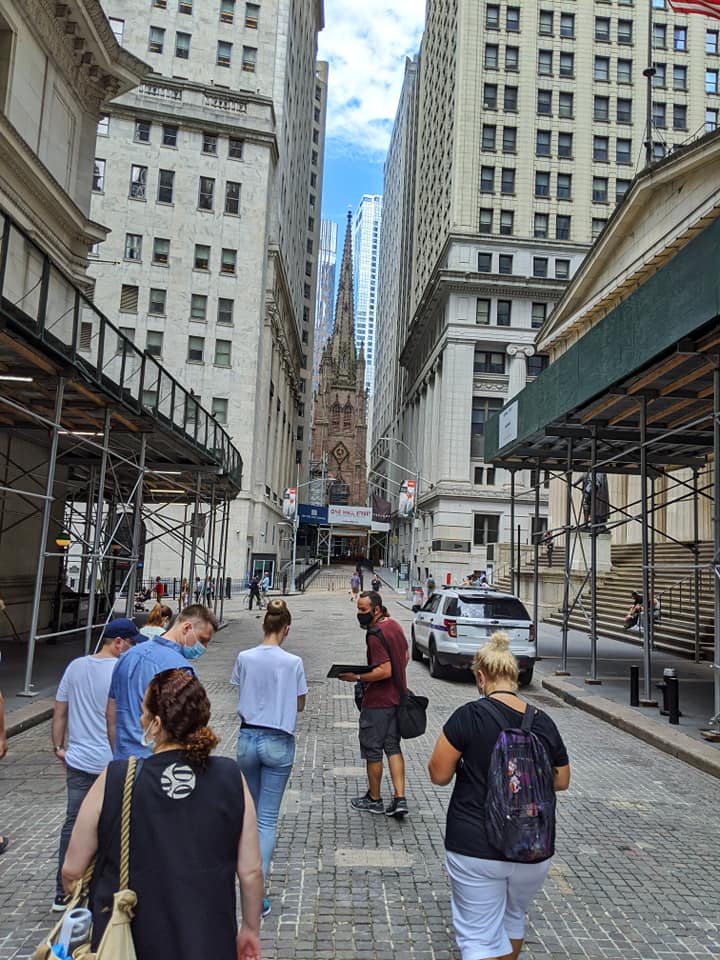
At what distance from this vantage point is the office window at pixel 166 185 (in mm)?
47969

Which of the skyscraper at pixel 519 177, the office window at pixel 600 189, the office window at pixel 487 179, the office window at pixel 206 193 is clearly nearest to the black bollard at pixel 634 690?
the skyscraper at pixel 519 177

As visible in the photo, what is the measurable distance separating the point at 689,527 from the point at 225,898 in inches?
1111

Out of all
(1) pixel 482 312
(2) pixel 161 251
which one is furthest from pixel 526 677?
(1) pixel 482 312

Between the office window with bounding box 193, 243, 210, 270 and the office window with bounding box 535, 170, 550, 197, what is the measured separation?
84.5 feet

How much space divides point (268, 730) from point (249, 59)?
5688cm

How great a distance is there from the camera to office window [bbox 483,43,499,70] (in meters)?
56.4

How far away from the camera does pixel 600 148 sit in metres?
56.1

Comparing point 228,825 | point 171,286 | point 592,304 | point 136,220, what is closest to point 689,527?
point 592,304

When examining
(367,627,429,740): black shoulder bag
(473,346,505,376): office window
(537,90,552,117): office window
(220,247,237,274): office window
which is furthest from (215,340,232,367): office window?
(367,627,429,740): black shoulder bag

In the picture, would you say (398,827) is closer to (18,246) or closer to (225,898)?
(225,898)

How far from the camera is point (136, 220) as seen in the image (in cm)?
4744

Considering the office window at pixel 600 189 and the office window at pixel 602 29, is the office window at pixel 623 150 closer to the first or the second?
the office window at pixel 600 189

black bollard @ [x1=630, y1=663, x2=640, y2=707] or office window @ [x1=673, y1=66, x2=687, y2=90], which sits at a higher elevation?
office window @ [x1=673, y1=66, x2=687, y2=90]

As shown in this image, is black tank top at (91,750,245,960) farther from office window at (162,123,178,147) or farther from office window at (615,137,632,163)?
office window at (615,137,632,163)
